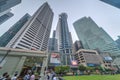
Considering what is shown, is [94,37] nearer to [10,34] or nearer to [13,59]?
[10,34]

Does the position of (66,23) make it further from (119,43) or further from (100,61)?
(100,61)

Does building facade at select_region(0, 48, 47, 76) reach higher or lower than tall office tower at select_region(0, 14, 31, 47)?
lower

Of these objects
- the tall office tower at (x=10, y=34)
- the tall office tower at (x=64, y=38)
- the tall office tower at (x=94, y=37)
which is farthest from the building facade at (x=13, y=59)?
the tall office tower at (x=94, y=37)

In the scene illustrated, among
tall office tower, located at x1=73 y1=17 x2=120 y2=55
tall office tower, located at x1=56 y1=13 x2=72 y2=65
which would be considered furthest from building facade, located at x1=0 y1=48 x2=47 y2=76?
tall office tower, located at x1=73 y1=17 x2=120 y2=55

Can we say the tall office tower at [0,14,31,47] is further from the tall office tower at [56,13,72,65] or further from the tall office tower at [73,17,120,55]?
the tall office tower at [73,17,120,55]

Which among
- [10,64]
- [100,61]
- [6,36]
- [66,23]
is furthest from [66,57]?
[66,23]

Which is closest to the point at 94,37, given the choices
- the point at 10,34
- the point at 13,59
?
the point at 10,34

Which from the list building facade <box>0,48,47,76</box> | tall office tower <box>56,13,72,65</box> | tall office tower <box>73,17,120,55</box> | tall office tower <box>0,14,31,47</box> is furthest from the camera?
tall office tower <box>56,13,72,65</box>

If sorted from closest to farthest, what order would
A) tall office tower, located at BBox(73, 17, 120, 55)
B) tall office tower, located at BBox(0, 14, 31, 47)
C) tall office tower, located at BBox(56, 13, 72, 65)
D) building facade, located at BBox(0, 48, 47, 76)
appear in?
building facade, located at BBox(0, 48, 47, 76) < tall office tower, located at BBox(0, 14, 31, 47) < tall office tower, located at BBox(73, 17, 120, 55) < tall office tower, located at BBox(56, 13, 72, 65)

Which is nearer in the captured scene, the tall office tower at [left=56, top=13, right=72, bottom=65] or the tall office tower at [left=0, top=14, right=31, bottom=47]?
the tall office tower at [left=0, top=14, right=31, bottom=47]

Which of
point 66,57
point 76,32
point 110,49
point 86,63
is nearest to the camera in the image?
point 86,63

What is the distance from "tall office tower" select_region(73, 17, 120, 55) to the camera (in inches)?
4279

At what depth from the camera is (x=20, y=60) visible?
1791cm

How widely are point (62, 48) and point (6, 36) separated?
72.6 meters
